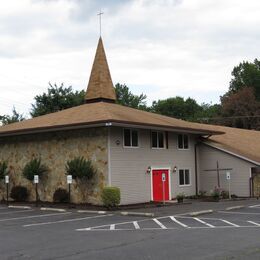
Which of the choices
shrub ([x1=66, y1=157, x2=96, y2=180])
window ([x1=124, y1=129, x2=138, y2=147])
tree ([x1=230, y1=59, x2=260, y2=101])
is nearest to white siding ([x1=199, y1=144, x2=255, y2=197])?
window ([x1=124, y1=129, x2=138, y2=147])

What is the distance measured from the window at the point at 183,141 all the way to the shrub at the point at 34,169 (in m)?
8.65

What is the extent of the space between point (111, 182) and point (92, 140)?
8.11 ft

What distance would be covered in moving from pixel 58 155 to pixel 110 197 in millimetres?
5233

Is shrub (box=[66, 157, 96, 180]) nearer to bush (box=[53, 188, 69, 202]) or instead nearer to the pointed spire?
bush (box=[53, 188, 69, 202])

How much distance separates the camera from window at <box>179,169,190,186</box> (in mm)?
31562

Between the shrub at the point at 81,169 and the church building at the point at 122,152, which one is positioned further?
the church building at the point at 122,152

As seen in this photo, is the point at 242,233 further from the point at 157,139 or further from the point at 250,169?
the point at 250,169

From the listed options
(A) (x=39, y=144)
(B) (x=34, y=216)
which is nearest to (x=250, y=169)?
(A) (x=39, y=144)

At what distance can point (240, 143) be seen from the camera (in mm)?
37625

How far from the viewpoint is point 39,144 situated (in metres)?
28.8

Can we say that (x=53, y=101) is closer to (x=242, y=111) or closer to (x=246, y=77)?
(x=242, y=111)

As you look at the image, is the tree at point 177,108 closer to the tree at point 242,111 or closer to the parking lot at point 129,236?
the tree at point 242,111

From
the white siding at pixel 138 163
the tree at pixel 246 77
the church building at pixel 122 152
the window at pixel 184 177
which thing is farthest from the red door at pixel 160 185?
the tree at pixel 246 77

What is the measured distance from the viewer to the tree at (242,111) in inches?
2675
